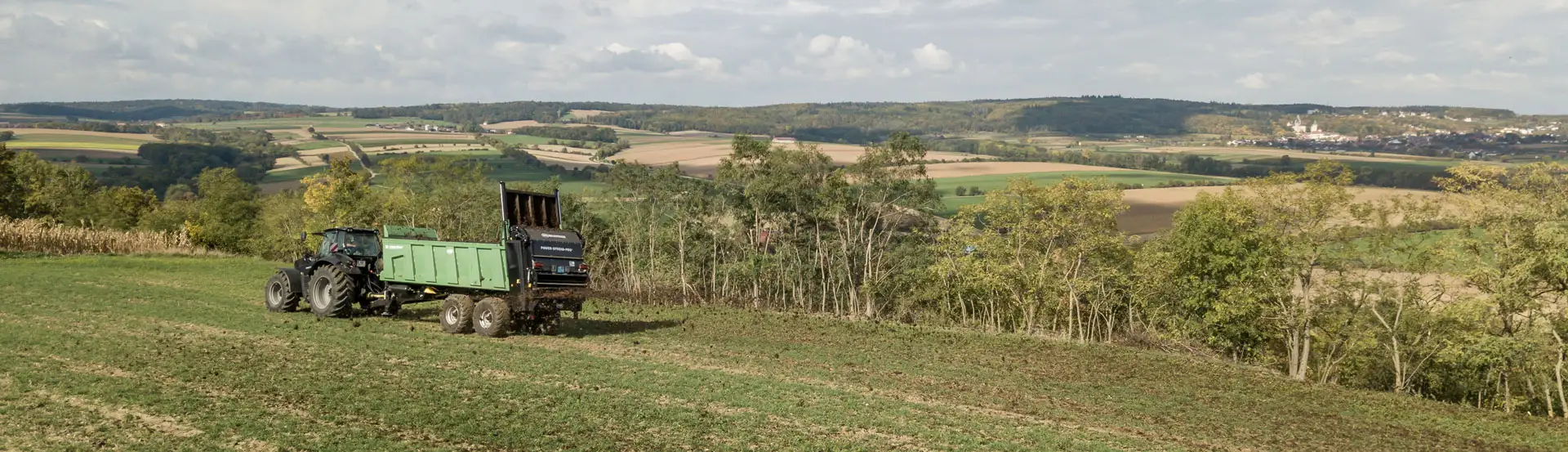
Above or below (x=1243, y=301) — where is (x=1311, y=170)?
above

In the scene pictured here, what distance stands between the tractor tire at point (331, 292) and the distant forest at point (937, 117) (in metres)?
120

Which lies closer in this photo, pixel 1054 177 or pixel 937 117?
pixel 1054 177

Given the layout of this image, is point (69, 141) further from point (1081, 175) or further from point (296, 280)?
point (296, 280)

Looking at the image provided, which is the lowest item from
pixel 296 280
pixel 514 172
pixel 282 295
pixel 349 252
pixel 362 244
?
pixel 514 172

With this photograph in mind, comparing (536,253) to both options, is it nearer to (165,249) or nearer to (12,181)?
(165,249)

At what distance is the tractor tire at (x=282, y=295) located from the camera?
A: 24.5 m

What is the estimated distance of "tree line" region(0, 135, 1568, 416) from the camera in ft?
82.3

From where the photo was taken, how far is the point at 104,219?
7000cm

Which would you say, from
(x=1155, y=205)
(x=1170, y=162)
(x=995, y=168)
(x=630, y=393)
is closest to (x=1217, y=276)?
(x=630, y=393)

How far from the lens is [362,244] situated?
2489 centimetres

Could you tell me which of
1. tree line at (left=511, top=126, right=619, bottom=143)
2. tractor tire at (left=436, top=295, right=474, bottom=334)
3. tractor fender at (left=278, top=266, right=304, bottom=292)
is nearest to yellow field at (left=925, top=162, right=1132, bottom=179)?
tree line at (left=511, top=126, right=619, bottom=143)

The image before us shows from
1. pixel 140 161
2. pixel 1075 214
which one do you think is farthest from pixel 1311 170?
pixel 140 161

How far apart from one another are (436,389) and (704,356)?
19.8 ft

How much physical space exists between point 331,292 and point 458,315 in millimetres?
4328
